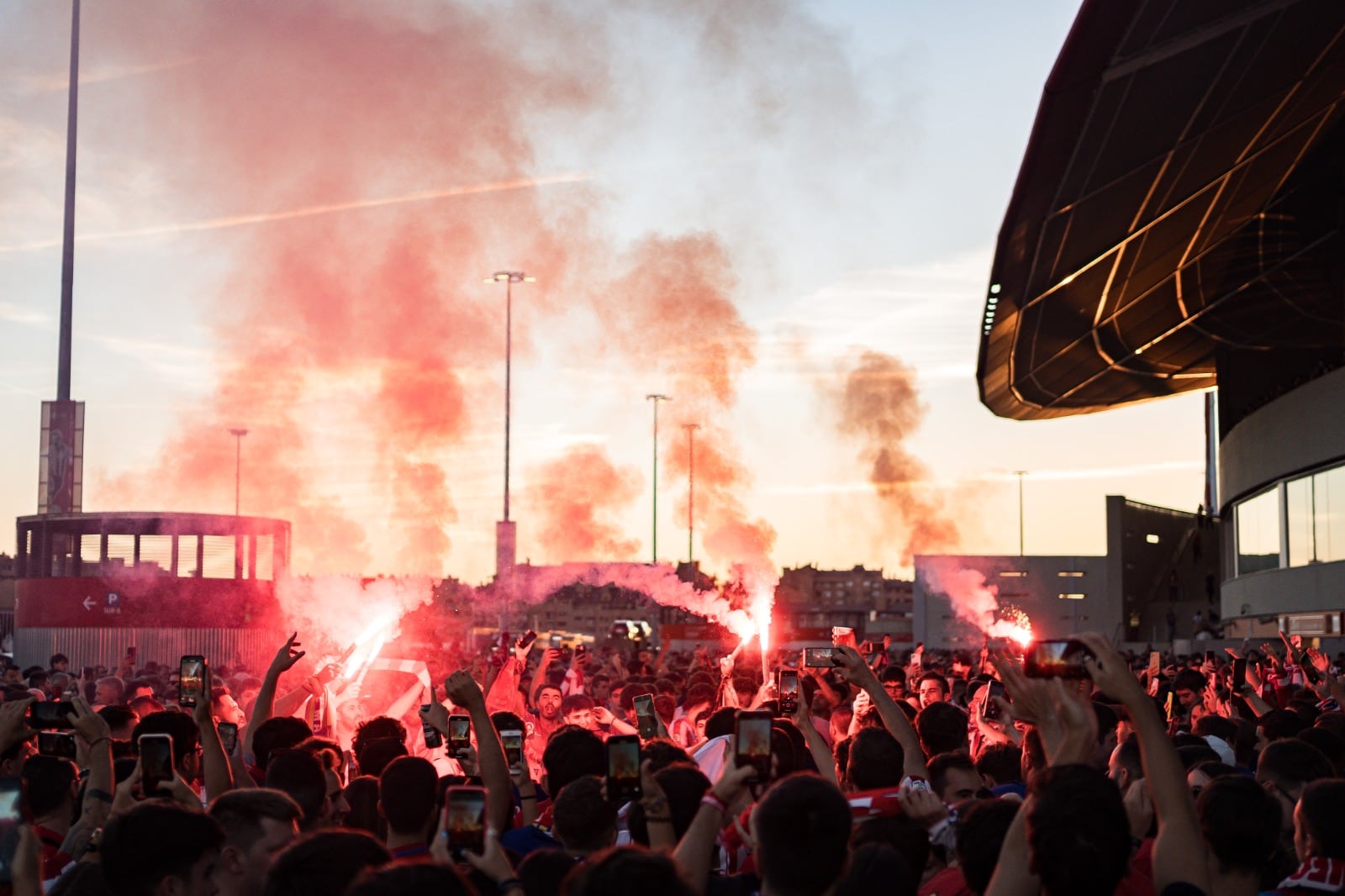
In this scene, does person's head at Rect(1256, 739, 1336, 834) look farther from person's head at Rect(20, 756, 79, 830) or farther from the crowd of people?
person's head at Rect(20, 756, 79, 830)

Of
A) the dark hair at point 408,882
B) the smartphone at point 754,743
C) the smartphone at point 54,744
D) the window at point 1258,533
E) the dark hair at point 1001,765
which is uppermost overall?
the window at point 1258,533

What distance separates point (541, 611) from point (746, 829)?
4938 inches

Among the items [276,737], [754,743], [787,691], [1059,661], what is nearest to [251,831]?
[754,743]

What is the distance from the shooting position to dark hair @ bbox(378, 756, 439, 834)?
566 cm

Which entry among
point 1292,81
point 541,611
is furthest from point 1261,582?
point 541,611

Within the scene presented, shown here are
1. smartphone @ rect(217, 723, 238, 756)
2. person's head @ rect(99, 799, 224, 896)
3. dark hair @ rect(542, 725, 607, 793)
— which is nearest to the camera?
person's head @ rect(99, 799, 224, 896)

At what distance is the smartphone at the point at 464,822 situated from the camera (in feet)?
13.5

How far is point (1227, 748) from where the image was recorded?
28.1 feet

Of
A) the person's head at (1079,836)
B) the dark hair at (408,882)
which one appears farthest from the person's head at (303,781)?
the person's head at (1079,836)

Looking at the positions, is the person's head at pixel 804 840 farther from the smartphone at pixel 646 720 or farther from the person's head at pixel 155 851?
the smartphone at pixel 646 720

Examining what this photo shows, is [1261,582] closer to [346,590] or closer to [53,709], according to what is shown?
[346,590]

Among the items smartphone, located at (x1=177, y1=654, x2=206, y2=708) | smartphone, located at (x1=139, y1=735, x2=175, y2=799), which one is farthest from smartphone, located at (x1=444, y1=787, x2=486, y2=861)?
smartphone, located at (x1=177, y1=654, x2=206, y2=708)

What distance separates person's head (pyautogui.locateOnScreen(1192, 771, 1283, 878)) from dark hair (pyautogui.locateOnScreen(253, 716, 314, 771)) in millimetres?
4530

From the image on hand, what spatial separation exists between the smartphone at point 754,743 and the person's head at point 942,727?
308 centimetres
